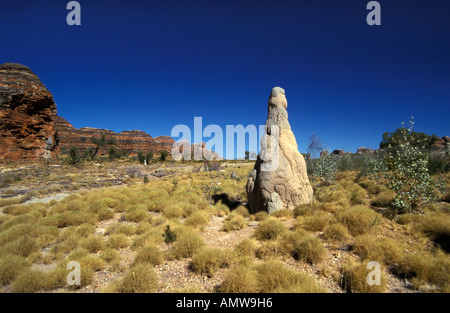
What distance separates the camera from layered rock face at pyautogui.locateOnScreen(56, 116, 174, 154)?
9231 cm

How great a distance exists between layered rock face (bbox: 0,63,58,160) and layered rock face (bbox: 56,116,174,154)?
4484cm

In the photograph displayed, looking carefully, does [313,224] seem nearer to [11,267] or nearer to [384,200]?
[384,200]

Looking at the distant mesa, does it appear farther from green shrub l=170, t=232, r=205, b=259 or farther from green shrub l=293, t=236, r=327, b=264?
green shrub l=293, t=236, r=327, b=264

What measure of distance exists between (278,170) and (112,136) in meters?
107

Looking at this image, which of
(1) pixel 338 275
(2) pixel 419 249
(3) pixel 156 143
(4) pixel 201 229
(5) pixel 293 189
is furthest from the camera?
(3) pixel 156 143

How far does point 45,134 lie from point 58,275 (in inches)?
2127

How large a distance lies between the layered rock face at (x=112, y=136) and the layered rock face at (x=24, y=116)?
4484 centimetres

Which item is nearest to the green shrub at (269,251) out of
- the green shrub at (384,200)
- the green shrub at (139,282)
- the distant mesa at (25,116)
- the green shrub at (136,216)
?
the green shrub at (139,282)

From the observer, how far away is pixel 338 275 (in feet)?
12.0

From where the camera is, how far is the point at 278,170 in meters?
8.16

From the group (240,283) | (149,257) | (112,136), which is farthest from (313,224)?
(112,136)

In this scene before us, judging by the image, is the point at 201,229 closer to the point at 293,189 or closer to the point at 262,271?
the point at 262,271
